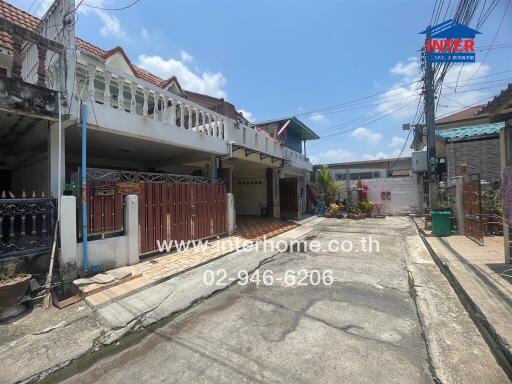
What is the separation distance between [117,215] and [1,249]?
1754 millimetres

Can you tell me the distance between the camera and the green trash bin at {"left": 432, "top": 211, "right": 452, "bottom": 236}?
330 inches

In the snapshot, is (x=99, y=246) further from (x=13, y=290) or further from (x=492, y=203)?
(x=492, y=203)

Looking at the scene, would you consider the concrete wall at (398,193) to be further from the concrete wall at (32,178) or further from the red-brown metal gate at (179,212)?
the concrete wall at (32,178)

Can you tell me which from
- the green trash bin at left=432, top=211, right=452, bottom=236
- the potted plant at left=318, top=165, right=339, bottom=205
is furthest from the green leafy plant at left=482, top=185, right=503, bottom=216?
the potted plant at left=318, top=165, right=339, bottom=205

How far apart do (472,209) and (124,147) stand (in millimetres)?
9974

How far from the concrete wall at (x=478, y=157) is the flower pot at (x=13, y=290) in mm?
13329

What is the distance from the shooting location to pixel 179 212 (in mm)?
6801

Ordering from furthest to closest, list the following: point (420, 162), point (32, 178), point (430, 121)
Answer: point (420, 162) < point (430, 121) < point (32, 178)

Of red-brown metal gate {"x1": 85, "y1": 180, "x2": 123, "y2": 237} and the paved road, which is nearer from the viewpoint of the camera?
the paved road

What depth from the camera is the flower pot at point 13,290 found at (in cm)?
339

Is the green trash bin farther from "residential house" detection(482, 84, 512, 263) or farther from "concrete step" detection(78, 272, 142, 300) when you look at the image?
"concrete step" detection(78, 272, 142, 300)

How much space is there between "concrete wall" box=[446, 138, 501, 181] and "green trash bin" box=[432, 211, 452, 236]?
10.1ft

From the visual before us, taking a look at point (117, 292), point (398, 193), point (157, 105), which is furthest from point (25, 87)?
point (398, 193)

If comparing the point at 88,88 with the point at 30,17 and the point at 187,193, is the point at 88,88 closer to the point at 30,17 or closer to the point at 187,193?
the point at 187,193
